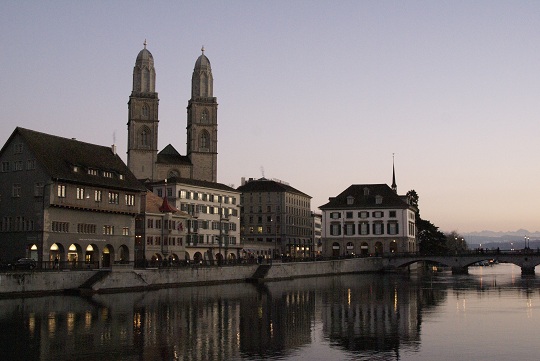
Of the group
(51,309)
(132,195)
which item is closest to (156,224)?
(132,195)

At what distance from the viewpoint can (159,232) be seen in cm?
10094

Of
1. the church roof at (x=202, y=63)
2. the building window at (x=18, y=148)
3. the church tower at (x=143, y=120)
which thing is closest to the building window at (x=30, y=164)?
the building window at (x=18, y=148)

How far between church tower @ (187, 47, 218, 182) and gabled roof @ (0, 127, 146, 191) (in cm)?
6876

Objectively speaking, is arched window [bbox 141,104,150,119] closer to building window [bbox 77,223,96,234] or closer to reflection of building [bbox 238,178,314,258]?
reflection of building [bbox 238,178,314,258]

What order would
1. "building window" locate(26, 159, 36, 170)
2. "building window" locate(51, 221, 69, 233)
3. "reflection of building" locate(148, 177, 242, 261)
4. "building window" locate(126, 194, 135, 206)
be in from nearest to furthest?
1. "building window" locate(51, 221, 69, 233)
2. "building window" locate(26, 159, 36, 170)
3. "building window" locate(126, 194, 135, 206)
4. "reflection of building" locate(148, 177, 242, 261)

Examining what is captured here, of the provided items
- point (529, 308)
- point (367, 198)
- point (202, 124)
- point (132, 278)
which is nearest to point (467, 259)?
point (367, 198)

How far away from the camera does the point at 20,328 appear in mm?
45469

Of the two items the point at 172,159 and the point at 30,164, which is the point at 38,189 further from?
the point at 172,159

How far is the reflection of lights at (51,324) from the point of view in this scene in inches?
1735

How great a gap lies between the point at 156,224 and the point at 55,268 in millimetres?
30629

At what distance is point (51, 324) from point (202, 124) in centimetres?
12224

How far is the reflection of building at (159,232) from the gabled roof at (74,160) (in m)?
7.15

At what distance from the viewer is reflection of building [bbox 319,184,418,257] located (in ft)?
496

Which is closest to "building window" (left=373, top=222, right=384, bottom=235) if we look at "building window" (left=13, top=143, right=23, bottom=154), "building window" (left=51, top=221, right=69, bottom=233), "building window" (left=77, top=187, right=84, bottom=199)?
"building window" (left=77, top=187, right=84, bottom=199)
